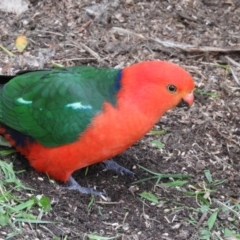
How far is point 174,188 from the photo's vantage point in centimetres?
470

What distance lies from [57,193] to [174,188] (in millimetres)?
856

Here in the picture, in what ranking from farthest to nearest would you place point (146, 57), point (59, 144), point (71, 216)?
point (146, 57) → point (59, 144) → point (71, 216)

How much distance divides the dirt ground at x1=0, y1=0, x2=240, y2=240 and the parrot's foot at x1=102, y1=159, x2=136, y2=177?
0.14 ft

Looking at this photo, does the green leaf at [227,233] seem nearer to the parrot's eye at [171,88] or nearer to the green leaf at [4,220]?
the parrot's eye at [171,88]

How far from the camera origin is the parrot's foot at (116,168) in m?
4.84

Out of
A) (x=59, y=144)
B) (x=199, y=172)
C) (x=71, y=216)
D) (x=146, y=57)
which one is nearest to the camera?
(x=71, y=216)

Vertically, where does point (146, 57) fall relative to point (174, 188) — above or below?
above

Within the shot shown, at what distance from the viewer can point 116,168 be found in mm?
4863

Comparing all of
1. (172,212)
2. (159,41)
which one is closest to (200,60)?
(159,41)

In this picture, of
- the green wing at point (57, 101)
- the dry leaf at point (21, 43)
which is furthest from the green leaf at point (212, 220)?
the dry leaf at point (21, 43)

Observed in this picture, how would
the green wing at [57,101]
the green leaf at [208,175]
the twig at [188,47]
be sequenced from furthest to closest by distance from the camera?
1. the twig at [188,47]
2. the green leaf at [208,175]
3. the green wing at [57,101]

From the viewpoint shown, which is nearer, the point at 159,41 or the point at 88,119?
the point at 88,119

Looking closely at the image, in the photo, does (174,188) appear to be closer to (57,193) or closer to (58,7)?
(57,193)

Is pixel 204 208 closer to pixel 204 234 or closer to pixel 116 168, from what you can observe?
pixel 204 234
